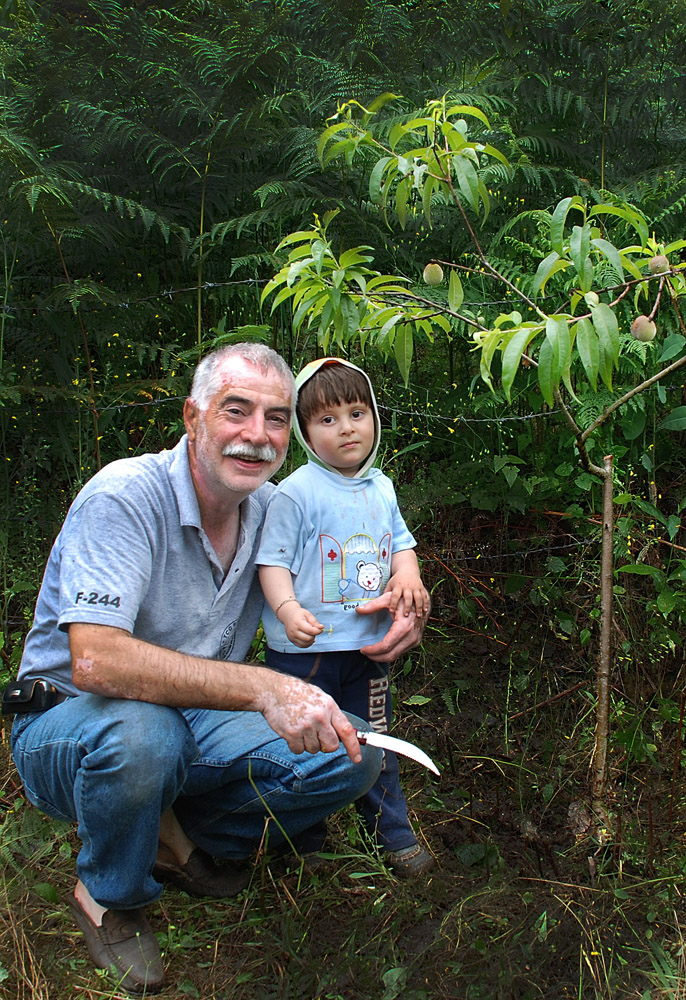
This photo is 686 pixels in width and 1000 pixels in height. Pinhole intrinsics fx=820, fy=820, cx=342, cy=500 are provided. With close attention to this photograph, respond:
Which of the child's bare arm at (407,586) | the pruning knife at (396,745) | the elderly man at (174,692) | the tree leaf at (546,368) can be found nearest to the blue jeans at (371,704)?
the elderly man at (174,692)

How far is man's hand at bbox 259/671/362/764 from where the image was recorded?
78.4 inches

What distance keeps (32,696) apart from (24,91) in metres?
2.92

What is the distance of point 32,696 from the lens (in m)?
2.21

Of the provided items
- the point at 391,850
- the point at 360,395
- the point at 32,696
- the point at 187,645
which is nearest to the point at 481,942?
the point at 391,850

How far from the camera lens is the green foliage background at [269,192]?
3.49 metres

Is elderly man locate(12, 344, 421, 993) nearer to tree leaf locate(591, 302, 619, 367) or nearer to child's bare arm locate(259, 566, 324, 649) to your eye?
child's bare arm locate(259, 566, 324, 649)

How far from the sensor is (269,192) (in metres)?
3.35

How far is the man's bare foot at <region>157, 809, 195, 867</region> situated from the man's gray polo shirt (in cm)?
53

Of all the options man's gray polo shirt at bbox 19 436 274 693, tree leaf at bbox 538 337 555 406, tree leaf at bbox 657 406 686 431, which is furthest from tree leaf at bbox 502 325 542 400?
tree leaf at bbox 657 406 686 431

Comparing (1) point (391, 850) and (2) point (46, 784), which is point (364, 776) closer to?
(1) point (391, 850)

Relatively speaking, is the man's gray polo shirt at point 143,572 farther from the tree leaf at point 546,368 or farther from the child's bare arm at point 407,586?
the tree leaf at point 546,368

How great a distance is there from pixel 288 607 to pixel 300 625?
9 cm

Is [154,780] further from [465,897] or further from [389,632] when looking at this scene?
[465,897]

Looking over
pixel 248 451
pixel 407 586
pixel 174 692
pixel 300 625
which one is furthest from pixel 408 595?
pixel 174 692
